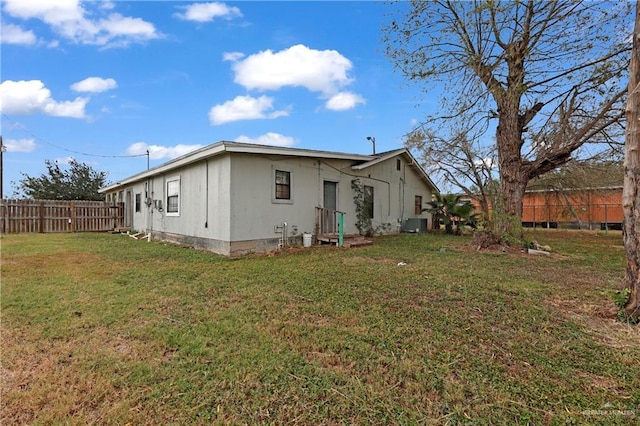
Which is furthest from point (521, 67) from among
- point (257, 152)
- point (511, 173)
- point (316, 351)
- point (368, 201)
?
point (316, 351)

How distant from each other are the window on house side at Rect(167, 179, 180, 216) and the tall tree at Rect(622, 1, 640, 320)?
419 inches

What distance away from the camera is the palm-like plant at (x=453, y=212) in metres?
13.4

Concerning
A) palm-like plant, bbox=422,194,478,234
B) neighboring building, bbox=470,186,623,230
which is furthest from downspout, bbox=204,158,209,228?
neighboring building, bbox=470,186,623,230

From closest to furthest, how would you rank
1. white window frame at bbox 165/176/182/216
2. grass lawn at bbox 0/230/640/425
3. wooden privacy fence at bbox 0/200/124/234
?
grass lawn at bbox 0/230/640/425, white window frame at bbox 165/176/182/216, wooden privacy fence at bbox 0/200/124/234

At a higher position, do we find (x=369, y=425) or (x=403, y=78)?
(x=403, y=78)

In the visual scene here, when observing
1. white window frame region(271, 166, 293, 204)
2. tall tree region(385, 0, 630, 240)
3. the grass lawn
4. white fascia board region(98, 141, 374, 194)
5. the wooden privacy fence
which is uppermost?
tall tree region(385, 0, 630, 240)

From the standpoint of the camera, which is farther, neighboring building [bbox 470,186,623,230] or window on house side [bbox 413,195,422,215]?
neighboring building [bbox 470,186,623,230]

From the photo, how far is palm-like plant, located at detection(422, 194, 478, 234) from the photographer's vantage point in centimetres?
1341

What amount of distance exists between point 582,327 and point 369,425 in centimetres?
278

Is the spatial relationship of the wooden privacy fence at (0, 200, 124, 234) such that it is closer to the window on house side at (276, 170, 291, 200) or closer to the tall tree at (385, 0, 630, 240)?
the window on house side at (276, 170, 291, 200)

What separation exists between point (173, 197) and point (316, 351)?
9.80 meters

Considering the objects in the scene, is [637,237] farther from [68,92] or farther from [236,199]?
[68,92]

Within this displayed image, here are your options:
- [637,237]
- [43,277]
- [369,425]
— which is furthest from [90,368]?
[637,237]

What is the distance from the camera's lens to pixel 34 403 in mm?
1972
